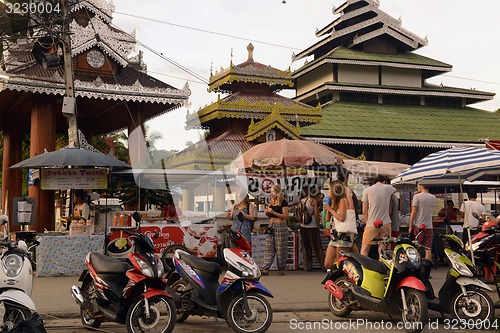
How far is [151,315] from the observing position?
5.95 meters

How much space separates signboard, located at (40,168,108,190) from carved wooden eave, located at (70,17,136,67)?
5.93 m

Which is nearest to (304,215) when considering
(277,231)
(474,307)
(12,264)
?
(277,231)

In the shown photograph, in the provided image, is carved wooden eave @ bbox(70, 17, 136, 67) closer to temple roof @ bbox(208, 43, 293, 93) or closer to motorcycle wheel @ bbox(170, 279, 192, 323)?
temple roof @ bbox(208, 43, 293, 93)

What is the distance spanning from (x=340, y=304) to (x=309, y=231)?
4.24 metres

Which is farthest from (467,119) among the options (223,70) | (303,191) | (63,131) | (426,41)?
(63,131)

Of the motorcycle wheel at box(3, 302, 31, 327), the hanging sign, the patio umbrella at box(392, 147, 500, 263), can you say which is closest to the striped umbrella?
the patio umbrella at box(392, 147, 500, 263)

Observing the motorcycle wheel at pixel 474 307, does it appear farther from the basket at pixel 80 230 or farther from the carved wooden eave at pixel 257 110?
the carved wooden eave at pixel 257 110

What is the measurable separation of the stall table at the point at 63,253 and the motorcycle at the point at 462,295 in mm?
6670

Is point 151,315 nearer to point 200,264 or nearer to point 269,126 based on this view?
point 200,264

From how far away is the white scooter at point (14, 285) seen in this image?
17.7 feet

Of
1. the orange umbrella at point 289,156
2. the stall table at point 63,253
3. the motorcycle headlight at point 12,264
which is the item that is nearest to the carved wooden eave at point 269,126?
the orange umbrella at point 289,156

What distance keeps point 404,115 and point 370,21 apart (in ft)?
22.5
